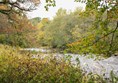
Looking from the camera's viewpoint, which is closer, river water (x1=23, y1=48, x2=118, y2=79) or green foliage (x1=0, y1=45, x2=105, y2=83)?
green foliage (x1=0, y1=45, x2=105, y2=83)

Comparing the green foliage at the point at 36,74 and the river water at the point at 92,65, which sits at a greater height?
the green foliage at the point at 36,74

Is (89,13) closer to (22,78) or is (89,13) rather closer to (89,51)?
(89,51)

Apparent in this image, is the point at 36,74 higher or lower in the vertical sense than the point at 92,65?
higher

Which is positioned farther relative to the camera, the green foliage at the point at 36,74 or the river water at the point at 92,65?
the river water at the point at 92,65

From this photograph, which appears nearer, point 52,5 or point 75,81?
point 52,5

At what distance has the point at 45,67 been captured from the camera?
33.1ft

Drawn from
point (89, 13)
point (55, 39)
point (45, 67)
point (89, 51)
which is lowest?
point (55, 39)

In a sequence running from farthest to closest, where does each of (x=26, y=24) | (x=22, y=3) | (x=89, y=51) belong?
(x=26, y=24) → (x=22, y=3) → (x=89, y=51)

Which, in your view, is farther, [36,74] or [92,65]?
[92,65]

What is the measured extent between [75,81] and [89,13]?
2232 mm

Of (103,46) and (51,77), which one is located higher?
(103,46)

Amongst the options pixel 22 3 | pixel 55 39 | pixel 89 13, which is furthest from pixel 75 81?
pixel 55 39

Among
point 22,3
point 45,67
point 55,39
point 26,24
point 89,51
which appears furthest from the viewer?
point 55,39

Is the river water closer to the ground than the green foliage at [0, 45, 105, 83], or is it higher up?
closer to the ground
